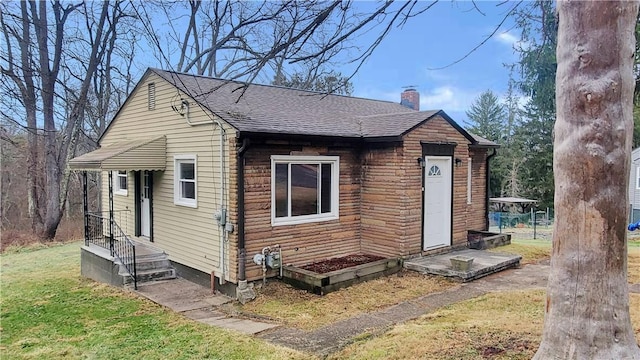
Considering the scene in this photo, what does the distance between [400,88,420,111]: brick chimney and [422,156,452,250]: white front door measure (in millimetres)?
6688

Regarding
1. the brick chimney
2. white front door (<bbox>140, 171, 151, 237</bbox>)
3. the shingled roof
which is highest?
the brick chimney

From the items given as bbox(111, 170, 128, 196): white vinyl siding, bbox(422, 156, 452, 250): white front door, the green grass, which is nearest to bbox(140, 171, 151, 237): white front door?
bbox(111, 170, 128, 196): white vinyl siding

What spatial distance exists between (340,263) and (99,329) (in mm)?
4691

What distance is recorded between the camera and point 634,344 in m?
2.86

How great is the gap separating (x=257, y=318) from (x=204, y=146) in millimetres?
3739

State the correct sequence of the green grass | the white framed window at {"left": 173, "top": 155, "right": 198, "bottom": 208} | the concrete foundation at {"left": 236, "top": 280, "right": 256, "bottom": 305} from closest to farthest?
the green grass < the concrete foundation at {"left": 236, "top": 280, "right": 256, "bottom": 305} < the white framed window at {"left": 173, "top": 155, "right": 198, "bottom": 208}

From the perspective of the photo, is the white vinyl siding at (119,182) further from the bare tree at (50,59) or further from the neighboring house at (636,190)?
the neighboring house at (636,190)

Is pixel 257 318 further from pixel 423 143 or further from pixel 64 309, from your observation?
pixel 423 143

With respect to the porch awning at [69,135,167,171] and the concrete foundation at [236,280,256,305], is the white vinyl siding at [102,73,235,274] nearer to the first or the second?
the porch awning at [69,135,167,171]

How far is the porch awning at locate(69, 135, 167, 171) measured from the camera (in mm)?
9195

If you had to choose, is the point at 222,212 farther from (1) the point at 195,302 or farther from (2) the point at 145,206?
(2) the point at 145,206

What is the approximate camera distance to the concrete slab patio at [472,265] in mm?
8648

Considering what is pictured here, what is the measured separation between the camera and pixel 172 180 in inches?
388

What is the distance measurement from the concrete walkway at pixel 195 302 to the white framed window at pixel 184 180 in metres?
1.76
